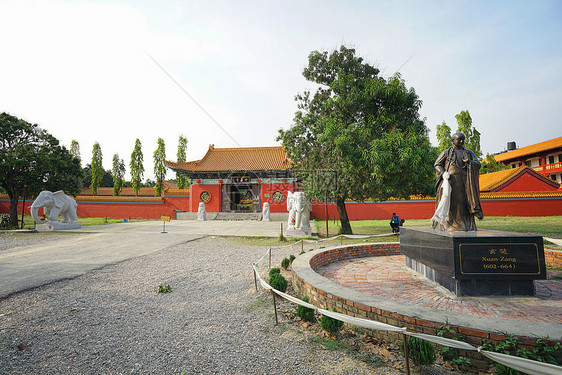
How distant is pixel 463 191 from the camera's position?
4.18 meters

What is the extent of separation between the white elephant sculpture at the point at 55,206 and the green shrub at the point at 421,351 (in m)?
14.5

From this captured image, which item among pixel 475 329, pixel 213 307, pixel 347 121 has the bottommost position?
pixel 213 307

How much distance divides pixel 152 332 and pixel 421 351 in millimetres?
2504

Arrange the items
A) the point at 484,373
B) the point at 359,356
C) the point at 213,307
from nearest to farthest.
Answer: the point at 484,373, the point at 359,356, the point at 213,307

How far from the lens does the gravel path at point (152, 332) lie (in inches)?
87.4

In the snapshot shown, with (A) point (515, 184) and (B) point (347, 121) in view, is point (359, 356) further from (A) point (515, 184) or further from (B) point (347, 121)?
(A) point (515, 184)

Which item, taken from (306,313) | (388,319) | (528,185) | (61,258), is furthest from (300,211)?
(528,185)

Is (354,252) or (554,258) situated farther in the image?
(354,252)

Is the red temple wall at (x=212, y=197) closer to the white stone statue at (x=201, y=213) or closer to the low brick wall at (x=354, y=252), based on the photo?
the white stone statue at (x=201, y=213)

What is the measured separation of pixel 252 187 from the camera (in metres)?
22.8

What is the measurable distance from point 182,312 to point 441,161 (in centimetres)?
445

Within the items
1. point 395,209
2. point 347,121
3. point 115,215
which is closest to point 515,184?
point 395,209

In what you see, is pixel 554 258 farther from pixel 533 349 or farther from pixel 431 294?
pixel 533 349

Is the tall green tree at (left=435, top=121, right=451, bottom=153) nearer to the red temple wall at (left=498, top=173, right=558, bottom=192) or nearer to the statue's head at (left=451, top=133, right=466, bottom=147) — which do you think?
the red temple wall at (left=498, top=173, right=558, bottom=192)
